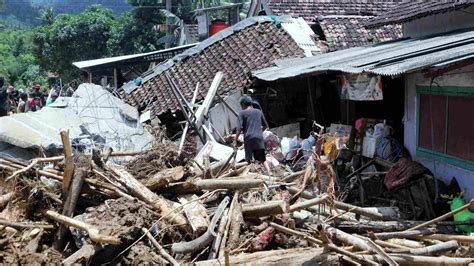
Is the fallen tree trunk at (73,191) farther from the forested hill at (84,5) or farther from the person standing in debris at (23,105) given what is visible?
the forested hill at (84,5)

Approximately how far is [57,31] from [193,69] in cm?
2571

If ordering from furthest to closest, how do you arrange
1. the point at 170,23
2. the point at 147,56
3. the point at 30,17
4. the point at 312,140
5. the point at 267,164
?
the point at 30,17
the point at 170,23
the point at 147,56
the point at 312,140
the point at 267,164

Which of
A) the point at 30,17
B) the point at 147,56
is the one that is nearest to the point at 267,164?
the point at 147,56

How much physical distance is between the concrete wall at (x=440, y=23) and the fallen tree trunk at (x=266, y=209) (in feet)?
20.5

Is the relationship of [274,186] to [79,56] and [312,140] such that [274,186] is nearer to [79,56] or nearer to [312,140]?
[312,140]

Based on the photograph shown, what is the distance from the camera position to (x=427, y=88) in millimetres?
8430

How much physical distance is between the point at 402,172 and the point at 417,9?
4.84 meters

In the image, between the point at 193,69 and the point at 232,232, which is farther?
the point at 193,69

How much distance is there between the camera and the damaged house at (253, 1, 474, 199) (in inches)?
288

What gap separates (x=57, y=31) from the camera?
124 ft

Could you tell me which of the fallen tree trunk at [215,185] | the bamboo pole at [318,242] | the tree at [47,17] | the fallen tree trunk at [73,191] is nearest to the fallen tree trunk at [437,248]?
the bamboo pole at [318,242]

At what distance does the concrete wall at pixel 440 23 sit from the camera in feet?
32.9

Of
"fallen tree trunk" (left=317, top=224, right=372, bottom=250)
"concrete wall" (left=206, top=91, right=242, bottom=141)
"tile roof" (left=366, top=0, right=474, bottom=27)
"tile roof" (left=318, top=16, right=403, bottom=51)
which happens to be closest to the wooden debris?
"fallen tree trunk" (left=317, top=224, right=372, bottom=250)

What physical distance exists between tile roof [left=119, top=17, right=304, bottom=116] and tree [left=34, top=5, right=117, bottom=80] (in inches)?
939
